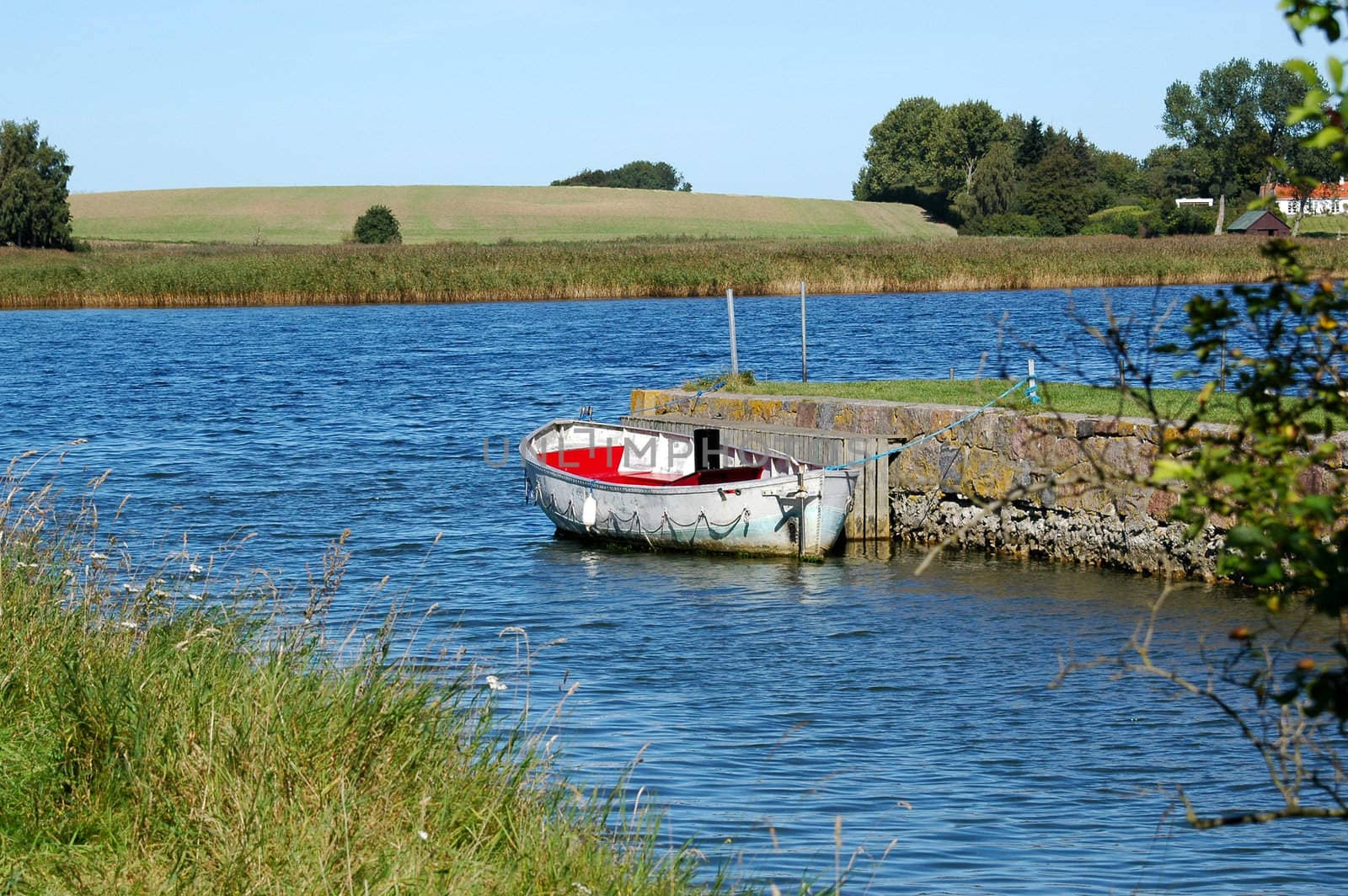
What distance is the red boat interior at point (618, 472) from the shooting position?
1627cm

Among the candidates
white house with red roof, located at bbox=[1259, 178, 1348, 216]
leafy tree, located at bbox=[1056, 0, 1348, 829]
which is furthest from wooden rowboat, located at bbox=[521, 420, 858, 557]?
leafy tree, located at bbox=[1056, 0, 1348, 829]

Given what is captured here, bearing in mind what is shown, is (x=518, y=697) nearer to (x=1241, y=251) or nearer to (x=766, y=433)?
(x=766, y=433)

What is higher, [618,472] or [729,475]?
[729,475]

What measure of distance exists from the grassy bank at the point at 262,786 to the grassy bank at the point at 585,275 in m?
54.2

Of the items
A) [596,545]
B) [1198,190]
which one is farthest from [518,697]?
[1198,190]

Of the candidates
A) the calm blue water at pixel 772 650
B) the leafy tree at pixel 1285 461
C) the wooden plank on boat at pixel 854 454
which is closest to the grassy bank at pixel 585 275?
the calm blue water at pixel 772 650

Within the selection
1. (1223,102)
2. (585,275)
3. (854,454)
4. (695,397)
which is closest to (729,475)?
(854,454)

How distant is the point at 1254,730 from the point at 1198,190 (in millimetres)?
126012

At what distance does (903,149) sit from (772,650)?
13666cm

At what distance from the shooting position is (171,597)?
332 inches

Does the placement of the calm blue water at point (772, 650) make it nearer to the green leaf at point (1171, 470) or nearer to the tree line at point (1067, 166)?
the green leaf at point (1171, 470)

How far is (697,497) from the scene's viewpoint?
15.8m

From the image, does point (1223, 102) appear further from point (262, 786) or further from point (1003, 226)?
point (262, 786)

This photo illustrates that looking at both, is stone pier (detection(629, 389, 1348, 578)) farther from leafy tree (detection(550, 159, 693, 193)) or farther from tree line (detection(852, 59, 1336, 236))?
leafy tree (detection(550, 159, 693, 193))
